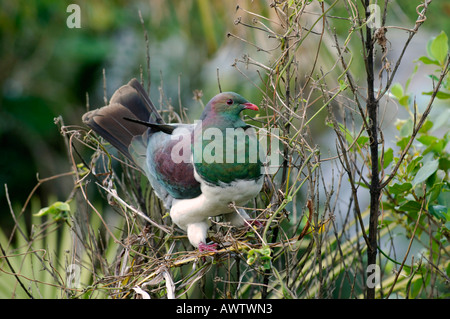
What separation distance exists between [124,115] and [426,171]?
103 cm

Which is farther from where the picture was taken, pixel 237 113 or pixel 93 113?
pixel 93 113

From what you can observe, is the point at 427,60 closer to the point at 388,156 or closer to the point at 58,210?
the point at 388,156

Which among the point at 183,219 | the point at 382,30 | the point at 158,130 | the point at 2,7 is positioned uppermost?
the point at 2,7

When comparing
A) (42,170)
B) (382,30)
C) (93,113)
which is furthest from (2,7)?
(382,30)

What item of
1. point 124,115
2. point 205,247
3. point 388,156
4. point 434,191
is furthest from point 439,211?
point 124,115

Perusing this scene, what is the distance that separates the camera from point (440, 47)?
1611 millimetres

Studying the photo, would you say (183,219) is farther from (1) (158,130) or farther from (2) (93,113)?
(2) (93,113)

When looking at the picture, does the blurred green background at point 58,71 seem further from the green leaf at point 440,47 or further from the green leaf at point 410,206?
the green leaf at point 410,206

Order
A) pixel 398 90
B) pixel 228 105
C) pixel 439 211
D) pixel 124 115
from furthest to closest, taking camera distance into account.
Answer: pixel 124 115 → pixel 398 90 → pixel 228 105 → pixel 439 211

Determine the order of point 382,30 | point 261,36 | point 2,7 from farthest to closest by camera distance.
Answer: point 2,7 < point 261,36 < point 382,30

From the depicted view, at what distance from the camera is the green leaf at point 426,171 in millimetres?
1491

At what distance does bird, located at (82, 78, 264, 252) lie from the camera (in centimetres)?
154
